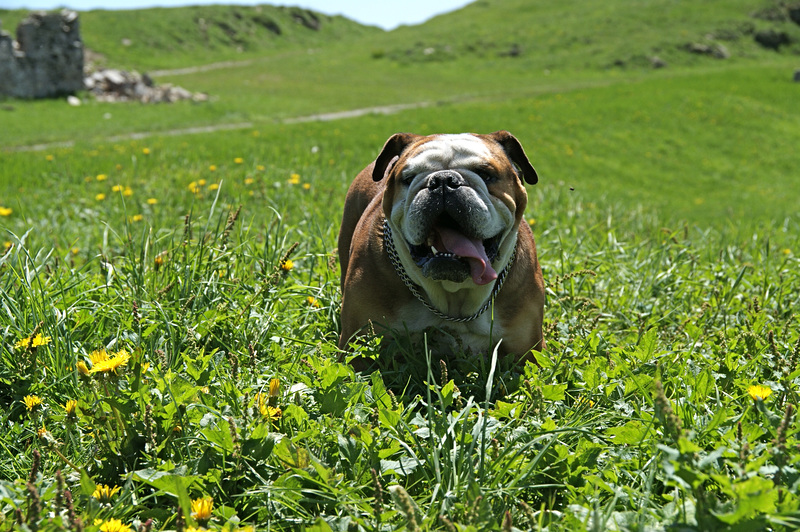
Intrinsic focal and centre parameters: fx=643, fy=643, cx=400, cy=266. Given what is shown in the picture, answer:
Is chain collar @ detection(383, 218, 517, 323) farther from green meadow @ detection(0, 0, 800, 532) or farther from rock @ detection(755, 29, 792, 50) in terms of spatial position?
rock @ detection(755, 29, 792, 50)

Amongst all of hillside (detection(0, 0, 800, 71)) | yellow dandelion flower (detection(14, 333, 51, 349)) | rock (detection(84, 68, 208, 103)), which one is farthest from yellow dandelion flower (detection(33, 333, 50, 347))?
hillside (detection(0, 0, 800, 71))

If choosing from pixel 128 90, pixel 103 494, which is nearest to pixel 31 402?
pixel 103 494

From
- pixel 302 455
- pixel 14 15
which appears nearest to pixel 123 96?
pixel 14 15

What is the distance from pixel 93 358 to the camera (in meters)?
2.11

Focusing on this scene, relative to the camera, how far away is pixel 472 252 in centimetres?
265

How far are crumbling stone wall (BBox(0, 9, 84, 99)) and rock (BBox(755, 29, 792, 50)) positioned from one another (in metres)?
33.9

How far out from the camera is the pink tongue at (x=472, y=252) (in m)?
2.64

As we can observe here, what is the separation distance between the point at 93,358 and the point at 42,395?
34 cm

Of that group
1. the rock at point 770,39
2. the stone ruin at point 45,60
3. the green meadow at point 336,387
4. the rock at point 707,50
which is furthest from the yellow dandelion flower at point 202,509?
the rock at point 770,39

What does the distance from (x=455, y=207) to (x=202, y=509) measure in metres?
1.45

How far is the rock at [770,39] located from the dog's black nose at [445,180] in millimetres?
39729

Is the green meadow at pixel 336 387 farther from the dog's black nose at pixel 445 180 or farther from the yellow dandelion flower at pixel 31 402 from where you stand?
the dog's black nose at pixel 445 180

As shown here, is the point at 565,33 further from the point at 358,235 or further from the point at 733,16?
the point at 358,235

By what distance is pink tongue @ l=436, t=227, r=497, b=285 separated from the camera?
8.68ft
